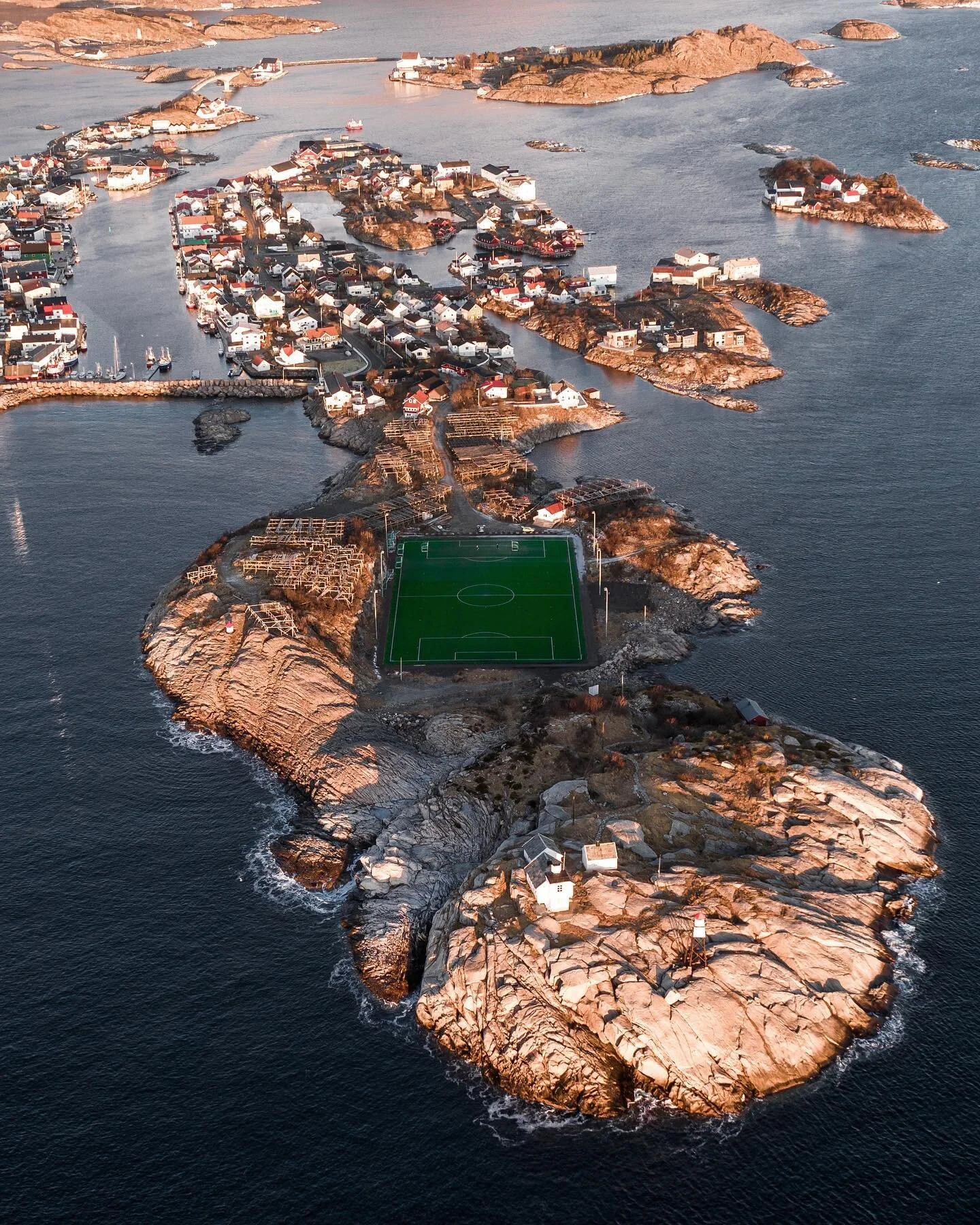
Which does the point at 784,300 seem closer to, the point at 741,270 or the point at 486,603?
the point at 741,270

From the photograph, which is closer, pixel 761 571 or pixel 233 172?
pixel 761 571

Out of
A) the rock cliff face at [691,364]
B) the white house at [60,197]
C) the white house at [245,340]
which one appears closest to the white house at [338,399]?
the white house at [245,340]

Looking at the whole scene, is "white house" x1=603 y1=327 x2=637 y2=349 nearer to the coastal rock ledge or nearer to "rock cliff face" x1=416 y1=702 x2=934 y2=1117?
the coastal rock ledge

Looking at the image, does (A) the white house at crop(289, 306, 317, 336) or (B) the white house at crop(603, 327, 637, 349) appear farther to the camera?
(A) the white house at crop(289, 306, 317, 336)

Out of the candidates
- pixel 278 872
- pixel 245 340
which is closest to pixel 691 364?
pixel 245 340

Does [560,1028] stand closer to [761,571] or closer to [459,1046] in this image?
[459,1046]

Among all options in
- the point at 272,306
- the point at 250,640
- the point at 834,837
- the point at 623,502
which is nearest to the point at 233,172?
the point at 272,306

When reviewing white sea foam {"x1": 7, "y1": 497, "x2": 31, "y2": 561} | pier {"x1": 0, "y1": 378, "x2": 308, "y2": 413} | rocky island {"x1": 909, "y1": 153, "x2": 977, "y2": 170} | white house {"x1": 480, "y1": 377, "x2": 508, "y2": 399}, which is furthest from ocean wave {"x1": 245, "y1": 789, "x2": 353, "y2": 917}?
rocky island {"x1": 909, "y1": 153, "x2": 977, "y2": 170}
